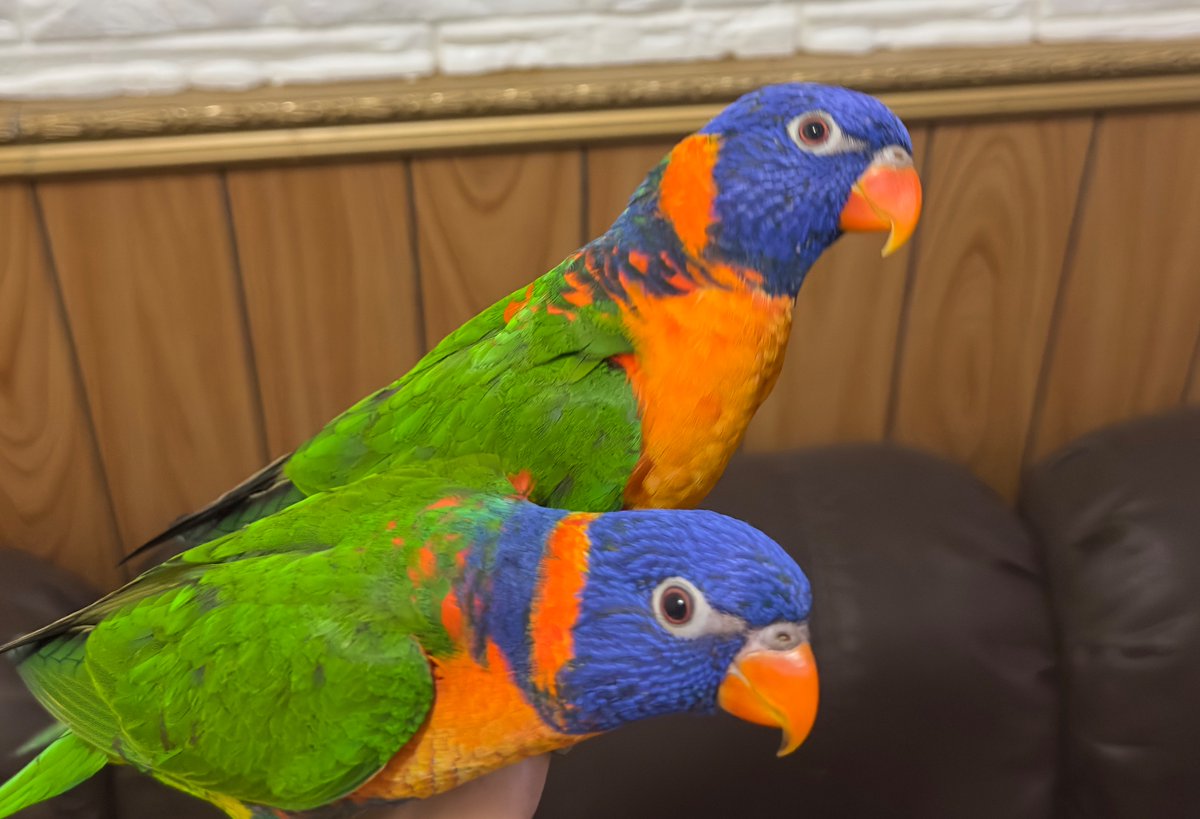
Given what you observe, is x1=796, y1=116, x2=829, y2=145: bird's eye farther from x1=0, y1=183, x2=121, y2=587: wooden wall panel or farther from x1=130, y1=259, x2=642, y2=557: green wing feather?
x1=0, y1=183, x2=121, y2=587: wooden wall panel

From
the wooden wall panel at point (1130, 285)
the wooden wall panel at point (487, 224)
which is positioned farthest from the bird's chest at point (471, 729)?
the wooden wall panel at point (1130, 285)

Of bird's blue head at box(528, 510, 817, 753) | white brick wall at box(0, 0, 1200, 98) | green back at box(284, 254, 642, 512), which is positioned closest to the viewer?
bird's blue head at box(528, 510, 817, 753)

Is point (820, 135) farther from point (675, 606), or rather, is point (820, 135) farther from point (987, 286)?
point (987, 286)

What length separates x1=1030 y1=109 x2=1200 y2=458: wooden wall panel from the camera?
926 mm

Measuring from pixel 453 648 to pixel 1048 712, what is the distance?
0.79 metres

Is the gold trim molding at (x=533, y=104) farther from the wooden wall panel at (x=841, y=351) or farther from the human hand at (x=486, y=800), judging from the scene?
the human hand at (x=486, y=800)

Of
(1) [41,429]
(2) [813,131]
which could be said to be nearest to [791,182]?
(2) [813,131]

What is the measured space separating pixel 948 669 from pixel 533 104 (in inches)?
26.2

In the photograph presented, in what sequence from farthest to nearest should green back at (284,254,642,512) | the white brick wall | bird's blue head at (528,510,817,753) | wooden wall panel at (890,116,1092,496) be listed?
wooden wall panel at (890,116,1092,496), the white brick wall, green back at (284,254,642,512), bird's blue head at (528,510,817,753)

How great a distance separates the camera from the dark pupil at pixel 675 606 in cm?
36

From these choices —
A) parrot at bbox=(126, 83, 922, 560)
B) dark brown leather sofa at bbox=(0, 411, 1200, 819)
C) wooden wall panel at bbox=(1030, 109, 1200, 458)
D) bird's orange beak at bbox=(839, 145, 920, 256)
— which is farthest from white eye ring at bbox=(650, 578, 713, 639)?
wooden wall panel at bbox=(1030, 109, 1200, 458)

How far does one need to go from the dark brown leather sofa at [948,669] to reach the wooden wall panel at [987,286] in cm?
12

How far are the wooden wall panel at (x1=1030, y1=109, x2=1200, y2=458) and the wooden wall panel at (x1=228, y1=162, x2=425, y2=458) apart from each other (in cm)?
71

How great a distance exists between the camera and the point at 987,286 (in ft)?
3.25
